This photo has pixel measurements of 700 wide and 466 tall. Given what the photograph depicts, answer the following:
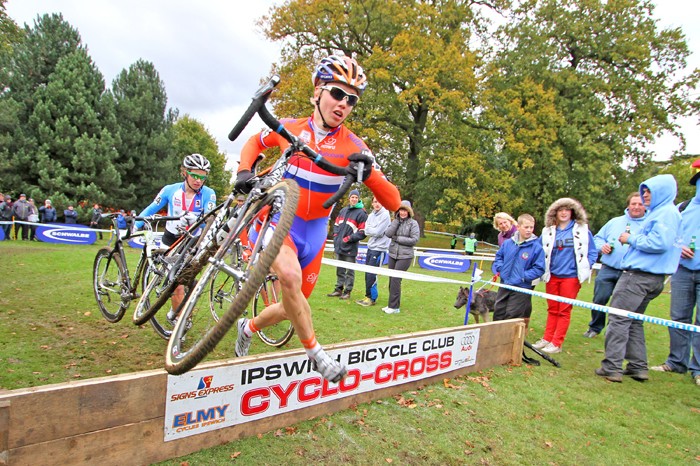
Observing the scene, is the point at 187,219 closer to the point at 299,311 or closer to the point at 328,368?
the point at 299,311

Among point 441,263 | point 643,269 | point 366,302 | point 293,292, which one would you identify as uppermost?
point 643,269

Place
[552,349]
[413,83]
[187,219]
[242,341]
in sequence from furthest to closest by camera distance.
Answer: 1. [413,83]
2. [552,349]
3. [187,219]
4. [242,341]

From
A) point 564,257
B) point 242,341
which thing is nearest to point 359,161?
point 242,341

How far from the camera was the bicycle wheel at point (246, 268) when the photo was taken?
253 cm

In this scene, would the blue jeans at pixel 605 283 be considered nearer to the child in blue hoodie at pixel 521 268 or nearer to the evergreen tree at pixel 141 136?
the child in blue hoodie at pixel 521 268

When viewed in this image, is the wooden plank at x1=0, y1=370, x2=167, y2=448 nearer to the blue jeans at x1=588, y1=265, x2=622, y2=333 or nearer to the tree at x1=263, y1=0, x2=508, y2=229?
the blue jeans at x1=588, y1=265, x2=622, y2=333

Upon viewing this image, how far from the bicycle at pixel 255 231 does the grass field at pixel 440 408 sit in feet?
2.80

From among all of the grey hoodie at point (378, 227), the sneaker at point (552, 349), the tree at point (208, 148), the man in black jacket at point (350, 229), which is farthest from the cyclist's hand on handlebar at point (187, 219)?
the tree at point (208, 148)

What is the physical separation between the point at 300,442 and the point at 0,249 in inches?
581

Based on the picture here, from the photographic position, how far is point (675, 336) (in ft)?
21.0

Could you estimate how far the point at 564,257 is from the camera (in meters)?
6.69

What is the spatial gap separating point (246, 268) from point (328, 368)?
3.16 feet

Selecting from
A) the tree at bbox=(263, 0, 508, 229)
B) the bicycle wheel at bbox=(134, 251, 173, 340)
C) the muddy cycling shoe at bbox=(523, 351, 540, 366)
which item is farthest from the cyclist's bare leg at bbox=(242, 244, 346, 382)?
the tree at bbox=(263, 0, 508, 229)

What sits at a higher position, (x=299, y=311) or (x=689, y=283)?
(x=689, y=283)
